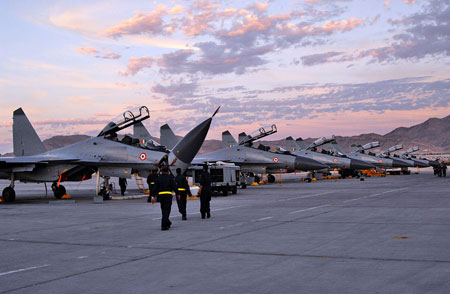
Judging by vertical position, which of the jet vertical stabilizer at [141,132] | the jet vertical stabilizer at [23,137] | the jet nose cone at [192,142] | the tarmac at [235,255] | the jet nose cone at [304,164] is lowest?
the tarmac at [235,255]

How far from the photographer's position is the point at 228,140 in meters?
42.0

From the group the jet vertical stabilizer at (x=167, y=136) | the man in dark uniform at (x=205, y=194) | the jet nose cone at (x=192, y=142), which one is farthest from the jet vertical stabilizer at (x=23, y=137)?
the man in dark uniform at (x=205, y=194)

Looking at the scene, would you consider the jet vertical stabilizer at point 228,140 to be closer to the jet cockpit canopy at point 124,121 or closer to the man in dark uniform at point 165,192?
the jet cockpit canopy at point 124,121

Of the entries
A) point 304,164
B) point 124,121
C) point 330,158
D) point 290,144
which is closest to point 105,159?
point 124,121

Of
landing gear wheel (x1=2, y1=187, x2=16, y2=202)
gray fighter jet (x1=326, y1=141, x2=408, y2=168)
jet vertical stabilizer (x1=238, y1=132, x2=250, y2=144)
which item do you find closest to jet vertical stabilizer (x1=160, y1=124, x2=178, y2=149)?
jet vertical stabilizer (x1=238, y1=132, x2=250, y2=144)

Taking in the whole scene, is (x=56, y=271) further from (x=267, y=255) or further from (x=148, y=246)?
(x=267, y=255)

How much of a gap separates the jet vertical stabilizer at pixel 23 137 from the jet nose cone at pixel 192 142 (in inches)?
366

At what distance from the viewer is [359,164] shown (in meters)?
52.4

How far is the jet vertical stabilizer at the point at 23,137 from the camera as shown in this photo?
27.0 meters

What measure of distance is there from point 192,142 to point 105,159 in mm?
4543

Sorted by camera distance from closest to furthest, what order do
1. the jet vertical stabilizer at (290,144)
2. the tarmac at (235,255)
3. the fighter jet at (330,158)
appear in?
the tarmac at (235,255) < the fighter jet at (330,158) < the jet vertical stabilizer at (290,144)

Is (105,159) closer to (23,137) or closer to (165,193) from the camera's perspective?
(23,137)

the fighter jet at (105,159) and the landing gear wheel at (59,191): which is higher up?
the fighter jet at (105,159)

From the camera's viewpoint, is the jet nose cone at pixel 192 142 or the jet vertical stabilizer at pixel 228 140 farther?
the jet vertical stabilizer at pixel 228 140
